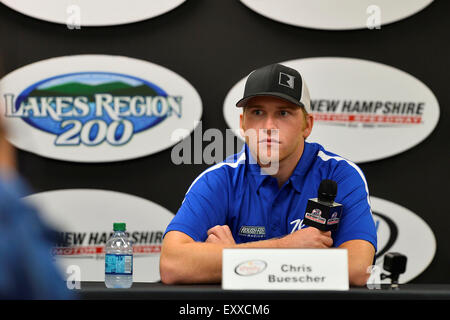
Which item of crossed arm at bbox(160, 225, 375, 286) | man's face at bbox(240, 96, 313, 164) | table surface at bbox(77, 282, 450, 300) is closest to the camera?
table surface at bbox(77, 282, 450, 300)

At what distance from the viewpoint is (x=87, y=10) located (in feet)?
9.34

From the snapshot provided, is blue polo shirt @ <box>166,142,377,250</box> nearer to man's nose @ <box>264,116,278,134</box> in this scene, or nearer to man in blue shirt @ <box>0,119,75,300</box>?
man's nose @ <box>264,116,278,134</box>

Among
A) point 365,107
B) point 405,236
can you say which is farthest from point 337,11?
point 405,236

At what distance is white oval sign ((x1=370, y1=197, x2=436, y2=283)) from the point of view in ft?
9.20

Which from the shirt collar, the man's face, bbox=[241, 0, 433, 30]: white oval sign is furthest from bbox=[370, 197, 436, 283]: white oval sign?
the man's face

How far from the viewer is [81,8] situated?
2848 millimetres

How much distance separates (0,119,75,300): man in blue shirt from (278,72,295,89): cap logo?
141cm

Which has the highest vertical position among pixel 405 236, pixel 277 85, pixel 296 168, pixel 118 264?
pixel 277 85

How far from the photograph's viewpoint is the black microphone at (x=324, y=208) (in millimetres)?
1398

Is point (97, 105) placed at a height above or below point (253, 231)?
above

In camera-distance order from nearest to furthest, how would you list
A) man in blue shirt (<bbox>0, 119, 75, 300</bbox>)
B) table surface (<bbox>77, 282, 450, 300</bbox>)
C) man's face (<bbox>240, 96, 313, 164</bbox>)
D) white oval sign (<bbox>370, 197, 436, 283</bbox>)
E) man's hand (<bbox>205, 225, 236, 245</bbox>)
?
man in blue shirt (<bbox>0, 119, 75, 300</bbox>) < table surface (<bbox>77, 282, 450, 300</bbox>) < man's hand (<bbox>205, 225, 236, 245</bbox>) < man's face (<bbox>240, 96, 313, 164</bbox>) < white oval sign (<bbox>370, 197, 436, 283</bbox>)

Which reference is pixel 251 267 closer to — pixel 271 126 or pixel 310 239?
pixel 310 239

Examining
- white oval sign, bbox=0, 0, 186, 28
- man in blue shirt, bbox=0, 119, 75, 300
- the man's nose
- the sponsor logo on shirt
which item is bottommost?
the sponsor logo on shirt

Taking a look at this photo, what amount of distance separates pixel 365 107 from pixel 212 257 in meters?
1.60
